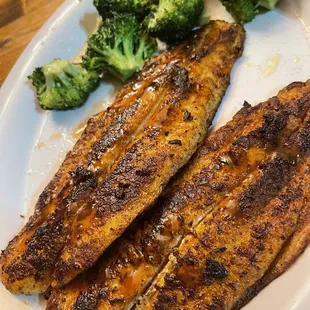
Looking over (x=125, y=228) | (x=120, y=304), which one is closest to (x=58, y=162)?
(x=125, y=228)

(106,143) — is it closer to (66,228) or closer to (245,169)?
(66,228)

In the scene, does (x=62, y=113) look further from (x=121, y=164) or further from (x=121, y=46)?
(x=121, y=164)

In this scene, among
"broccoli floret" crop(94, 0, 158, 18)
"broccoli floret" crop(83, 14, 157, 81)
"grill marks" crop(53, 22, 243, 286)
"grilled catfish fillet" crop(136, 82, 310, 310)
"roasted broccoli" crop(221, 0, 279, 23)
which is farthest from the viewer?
"broccoli floret" crop(94, 0, 158, 18)

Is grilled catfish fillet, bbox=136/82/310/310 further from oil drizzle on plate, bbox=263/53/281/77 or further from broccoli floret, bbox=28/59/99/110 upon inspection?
broccoli floret, bbox=28/59/99/110

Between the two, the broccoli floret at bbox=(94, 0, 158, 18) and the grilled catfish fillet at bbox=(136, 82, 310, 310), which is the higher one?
the broccoli floret at bbox=(94, 0, 158, 18)

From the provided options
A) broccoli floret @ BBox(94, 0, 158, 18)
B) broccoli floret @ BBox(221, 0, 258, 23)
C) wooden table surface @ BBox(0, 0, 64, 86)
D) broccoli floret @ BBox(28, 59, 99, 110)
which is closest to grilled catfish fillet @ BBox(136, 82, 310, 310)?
broccoli floret @ BBox(221, 0, 258, 23)

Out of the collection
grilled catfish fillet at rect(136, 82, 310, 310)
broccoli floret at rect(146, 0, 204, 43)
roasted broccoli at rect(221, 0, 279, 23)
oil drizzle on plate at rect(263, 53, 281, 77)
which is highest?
broccoli floret at rect(146, 0, 204, 43)

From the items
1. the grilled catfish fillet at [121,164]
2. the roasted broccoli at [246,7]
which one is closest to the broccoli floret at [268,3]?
the roasted broccoli at [246,7]

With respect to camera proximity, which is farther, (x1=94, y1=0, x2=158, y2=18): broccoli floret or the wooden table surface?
the wooden table surface

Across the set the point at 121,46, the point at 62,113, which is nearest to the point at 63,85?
the point at 62,113
